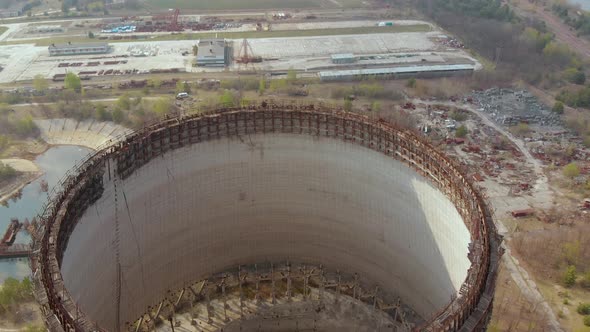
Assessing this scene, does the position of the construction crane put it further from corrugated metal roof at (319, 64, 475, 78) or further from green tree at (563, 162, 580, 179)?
green tree at (563, 162, 580, 179)

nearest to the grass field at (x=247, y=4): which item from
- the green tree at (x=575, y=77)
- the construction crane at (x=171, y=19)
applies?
the construction crane at (x=171, y=19)

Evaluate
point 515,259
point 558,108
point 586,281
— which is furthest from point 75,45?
point 586,281

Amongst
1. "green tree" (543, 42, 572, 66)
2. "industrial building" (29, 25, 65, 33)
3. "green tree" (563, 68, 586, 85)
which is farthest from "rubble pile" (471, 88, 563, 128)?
"industrial building" (29, 25, 65, 33)

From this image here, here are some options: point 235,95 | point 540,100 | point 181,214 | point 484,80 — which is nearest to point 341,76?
point 235,95

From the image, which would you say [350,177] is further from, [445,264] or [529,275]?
[529,275]

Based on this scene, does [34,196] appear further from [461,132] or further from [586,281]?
[586,281]

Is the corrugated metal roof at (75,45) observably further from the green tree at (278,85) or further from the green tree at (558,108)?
the green tree at (558,108)
